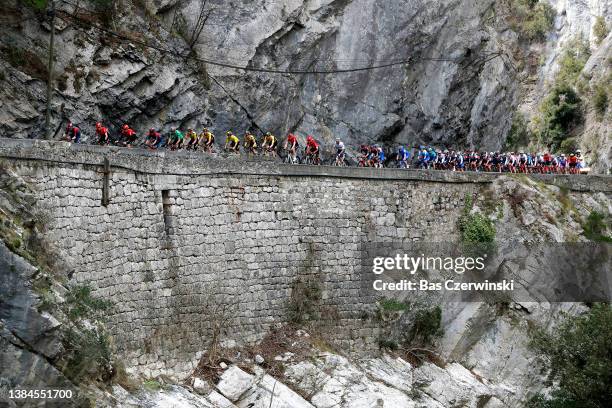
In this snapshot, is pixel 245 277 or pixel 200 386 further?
pixel 245 277

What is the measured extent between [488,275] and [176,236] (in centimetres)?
1050

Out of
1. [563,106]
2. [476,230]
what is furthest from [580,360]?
[563,106]

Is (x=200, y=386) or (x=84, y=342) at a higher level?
(x=84, y=342)

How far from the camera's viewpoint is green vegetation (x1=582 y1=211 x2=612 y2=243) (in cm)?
3294

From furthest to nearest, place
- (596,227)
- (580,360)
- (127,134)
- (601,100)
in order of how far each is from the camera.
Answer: (601,100), (596,227), (127,134), (580,360)

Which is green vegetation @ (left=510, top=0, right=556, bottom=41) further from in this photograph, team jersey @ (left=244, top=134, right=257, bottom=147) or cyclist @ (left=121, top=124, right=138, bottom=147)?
cyclist @ (left=121, top=124, right=138, bottom=147)

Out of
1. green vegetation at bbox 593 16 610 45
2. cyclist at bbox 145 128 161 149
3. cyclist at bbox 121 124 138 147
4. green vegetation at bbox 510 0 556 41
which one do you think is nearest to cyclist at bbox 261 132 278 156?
cyclist at bbox 145 128 161 149

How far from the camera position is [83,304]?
19.9m

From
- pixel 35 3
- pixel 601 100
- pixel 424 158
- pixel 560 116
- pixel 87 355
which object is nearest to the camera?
pixel 87 355

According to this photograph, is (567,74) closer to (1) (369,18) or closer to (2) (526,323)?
(1) (369,18)

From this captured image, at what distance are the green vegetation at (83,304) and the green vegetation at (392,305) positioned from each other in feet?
30.2

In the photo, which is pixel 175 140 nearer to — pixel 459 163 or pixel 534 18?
pixel 459 163

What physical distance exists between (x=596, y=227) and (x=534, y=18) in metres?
26.9

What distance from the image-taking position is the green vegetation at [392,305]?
28.2 meters
